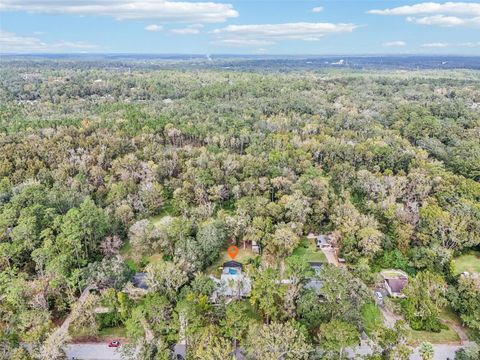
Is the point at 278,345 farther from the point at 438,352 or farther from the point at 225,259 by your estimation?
the point at 225,259

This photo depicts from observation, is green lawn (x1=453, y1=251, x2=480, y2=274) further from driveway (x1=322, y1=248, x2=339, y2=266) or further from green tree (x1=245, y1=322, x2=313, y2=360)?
green tree (x1=245, y1=322, x2=313, y2=360)

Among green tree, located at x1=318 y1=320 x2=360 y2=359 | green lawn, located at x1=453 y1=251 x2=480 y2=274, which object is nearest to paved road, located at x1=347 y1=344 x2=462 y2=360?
green tree, located at x1=318 y1=320 x2=360 y2=359

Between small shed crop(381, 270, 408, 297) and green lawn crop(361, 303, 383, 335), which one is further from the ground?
small shed crop(381, 270, 408, 297)

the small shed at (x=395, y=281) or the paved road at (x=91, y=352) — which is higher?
the small shed at (x=395, y=281)

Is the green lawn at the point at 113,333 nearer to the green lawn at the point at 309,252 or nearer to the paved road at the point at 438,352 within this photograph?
the paved road at the point at 438,352

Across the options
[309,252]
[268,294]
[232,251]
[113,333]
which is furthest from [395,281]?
[113,333]

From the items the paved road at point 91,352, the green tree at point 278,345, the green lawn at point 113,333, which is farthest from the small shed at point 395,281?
the paved road at point 91,352

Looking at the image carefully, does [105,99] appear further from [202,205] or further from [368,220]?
[368,220]
